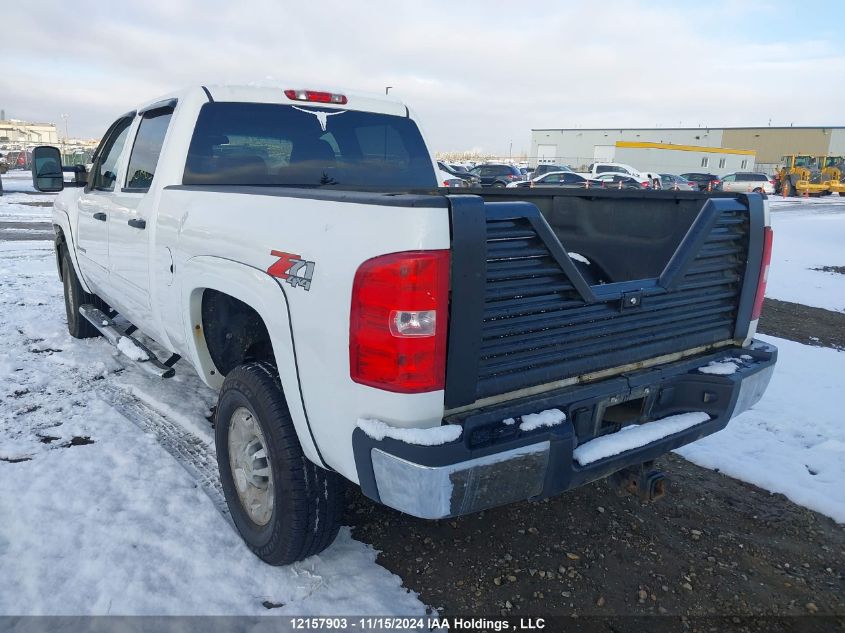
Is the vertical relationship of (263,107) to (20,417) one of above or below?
above

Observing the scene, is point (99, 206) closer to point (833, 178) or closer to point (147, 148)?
point (147, 148)

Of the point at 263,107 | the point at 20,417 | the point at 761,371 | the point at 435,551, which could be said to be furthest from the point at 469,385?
the point at 20,417

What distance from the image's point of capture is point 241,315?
306 centimetres

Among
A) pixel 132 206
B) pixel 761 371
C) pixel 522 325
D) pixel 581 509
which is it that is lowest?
pixel 581 509

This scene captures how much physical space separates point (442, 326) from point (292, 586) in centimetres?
142

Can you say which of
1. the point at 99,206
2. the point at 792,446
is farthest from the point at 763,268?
the point at 99,206

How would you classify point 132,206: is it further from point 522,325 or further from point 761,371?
point 761,371

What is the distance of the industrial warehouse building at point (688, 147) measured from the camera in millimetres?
58125

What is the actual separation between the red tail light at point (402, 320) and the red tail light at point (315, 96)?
234 centimetres

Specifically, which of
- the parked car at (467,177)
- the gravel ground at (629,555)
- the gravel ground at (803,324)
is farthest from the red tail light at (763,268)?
the gravel ground at (803,324)

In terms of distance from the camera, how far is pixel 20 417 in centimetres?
405

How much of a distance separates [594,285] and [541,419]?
864 millimetres

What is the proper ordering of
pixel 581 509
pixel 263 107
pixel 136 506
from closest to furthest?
pixel 136 506, pixel 581 509, pixel 263 107

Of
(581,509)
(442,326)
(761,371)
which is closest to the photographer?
(442,326)
